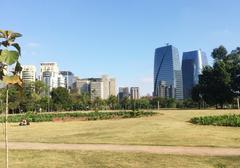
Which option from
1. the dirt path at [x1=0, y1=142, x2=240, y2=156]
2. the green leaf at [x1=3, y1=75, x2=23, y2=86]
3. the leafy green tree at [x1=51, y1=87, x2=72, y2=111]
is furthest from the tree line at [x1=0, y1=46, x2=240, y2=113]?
the green leaf at [x1=3, y1=75, x2=23, y2=86]

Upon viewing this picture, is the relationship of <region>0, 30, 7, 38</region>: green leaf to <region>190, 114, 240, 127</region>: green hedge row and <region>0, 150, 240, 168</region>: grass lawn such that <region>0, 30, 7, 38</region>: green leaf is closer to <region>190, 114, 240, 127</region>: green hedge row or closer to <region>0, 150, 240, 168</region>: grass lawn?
<region>0, 150, 240, 168</region>: grass lawn

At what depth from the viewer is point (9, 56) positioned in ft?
20.4

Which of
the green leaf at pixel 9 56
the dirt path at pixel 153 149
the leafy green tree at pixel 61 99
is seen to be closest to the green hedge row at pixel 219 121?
the dirt path at pixel 153 149

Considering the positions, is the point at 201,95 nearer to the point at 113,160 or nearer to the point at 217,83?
the point at 217,83

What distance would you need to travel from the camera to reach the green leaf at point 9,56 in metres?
6.18

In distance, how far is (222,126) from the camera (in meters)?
28.8

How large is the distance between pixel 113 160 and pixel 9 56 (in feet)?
30.5

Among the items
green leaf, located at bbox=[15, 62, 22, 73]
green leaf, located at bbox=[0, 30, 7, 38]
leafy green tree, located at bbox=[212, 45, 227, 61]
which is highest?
leafy green tree, located at bbox=[212, 45, 227, 61]

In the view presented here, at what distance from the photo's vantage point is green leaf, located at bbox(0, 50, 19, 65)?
6.18 meters

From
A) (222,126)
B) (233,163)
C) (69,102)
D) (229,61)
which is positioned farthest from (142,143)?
(69,102)

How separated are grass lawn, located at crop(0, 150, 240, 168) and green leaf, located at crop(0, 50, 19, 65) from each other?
26.4 feet

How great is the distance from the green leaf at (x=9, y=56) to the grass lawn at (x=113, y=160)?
805 cm

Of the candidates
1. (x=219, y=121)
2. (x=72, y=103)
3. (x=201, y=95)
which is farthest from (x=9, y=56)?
(x=72, y=103)

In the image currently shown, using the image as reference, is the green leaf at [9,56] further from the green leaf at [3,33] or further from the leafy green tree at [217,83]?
the leafy green tree at [217,83]
